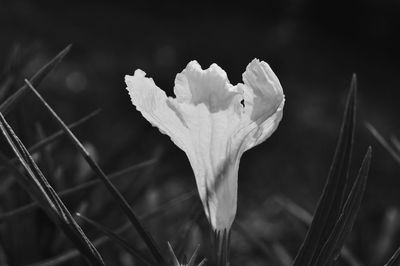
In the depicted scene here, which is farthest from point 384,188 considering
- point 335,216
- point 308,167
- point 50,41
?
point 335,216

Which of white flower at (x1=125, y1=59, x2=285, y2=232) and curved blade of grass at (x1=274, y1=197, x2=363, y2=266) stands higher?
white flower at (x1=125, y1=59, x2=285, y2=232)

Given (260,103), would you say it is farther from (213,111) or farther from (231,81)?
(231,81)

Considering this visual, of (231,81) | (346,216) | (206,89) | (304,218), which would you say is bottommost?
(231,81)

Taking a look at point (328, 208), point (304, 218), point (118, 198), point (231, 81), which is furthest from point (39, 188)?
point (231, 81)

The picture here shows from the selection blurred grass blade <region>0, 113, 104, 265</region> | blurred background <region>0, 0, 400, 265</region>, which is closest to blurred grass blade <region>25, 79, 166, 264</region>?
blurred grass blade <region>0, 113, 104, 265</region>

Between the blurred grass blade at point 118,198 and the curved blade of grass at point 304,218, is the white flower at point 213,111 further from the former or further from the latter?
the curved blade of grass at point 304,218

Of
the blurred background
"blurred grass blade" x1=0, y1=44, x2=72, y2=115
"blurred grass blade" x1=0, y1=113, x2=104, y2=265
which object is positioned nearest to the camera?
"blurred grass blade" x1=0, y1=113, x2=104, y2=265

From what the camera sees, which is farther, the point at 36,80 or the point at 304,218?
the point at 304,218

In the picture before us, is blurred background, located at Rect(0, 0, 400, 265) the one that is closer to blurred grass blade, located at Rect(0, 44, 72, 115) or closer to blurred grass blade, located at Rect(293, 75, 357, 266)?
blurred grass blade, located at Rect(0, 44, 72, 115)

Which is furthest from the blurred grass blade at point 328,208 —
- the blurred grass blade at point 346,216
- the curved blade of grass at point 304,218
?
the curved blade of grass at point 304,218
